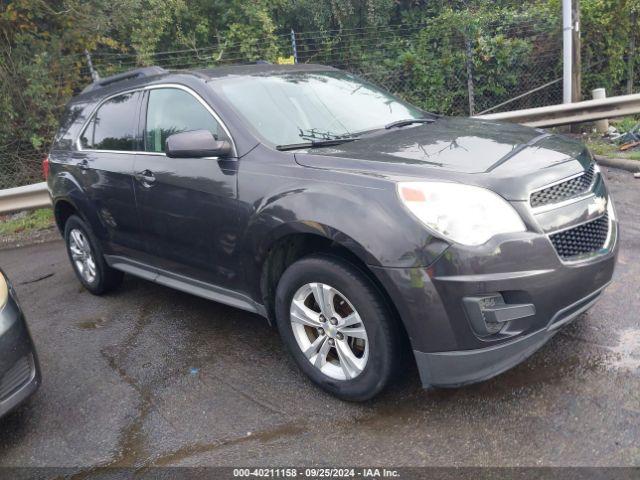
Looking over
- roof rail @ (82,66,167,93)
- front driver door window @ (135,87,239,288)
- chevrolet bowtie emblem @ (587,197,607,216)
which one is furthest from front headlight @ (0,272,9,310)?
chevrolet bowtie emblem @ (587,197,607,216)

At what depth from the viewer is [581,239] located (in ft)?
9.15

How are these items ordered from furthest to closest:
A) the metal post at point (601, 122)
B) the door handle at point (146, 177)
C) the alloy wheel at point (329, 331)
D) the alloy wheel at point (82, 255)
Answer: the metal post at point (601, 122) < the alloy wheel at point (82, 255) < the door handle at point (146, 177) < the alloy wheel at point (329, 331)

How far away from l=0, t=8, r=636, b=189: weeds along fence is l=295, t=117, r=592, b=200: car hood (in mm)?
6863

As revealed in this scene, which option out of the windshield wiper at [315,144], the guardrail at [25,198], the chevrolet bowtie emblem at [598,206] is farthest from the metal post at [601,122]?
the guardrail at [25,198]

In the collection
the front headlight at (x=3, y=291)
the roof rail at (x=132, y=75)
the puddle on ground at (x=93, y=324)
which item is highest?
the roof rail at (x=132, y=75)

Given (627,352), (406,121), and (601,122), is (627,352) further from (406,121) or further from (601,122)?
(601,122)

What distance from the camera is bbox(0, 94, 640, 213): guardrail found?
786 centimetres

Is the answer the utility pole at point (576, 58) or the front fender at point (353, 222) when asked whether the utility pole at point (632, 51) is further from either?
the front fender at point (353, 222)

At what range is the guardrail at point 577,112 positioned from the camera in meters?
7.88

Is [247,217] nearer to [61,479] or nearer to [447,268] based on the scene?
[447,268]

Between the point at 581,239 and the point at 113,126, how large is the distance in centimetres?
349

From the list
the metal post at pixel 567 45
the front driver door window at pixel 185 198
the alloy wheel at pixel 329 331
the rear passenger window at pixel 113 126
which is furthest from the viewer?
the metal post at pixel 567 45

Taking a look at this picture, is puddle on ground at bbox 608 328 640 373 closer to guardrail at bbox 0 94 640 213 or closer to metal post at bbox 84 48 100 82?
guardrail at bbox 0 94 640 213

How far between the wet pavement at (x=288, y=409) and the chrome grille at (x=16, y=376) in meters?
0.31
